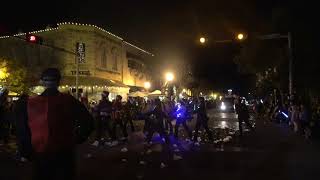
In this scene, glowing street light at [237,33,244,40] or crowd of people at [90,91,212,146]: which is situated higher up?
glowing street light at [237,33,244,40]

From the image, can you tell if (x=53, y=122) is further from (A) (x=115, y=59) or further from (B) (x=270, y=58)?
(A) (x=115, y=59)

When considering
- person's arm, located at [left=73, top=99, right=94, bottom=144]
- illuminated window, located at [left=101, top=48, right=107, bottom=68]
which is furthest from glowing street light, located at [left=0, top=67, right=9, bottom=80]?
person's arm, located at [left=73, top=99, right=94, bottom=144]

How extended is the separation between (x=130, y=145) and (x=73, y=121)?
12.5 m

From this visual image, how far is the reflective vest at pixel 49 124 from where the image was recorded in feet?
15.2

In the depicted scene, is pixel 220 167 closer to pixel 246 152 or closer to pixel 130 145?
pixel 246 152

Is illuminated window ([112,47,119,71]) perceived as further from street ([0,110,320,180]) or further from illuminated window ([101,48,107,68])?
street ([0,110,320,180])

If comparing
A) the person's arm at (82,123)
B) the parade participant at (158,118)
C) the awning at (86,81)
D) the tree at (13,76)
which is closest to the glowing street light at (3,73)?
the tree at (13,76)

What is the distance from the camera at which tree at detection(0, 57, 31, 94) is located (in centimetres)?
4169

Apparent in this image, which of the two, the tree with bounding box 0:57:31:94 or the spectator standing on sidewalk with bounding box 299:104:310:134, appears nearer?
the spectator standing on sidewalk with bounding box 299:104:310:134

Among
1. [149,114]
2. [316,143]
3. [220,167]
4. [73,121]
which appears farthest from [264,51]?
[73,121]

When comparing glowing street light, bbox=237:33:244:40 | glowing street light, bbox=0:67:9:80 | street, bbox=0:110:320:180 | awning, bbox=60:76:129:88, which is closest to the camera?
street, bbox=0:110:320:180

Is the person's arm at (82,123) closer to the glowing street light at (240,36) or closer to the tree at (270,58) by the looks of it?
the glowing street light at (240,36)

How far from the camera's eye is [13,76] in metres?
42.3

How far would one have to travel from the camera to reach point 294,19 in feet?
107
